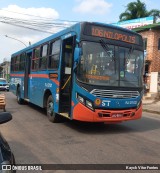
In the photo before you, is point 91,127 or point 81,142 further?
point 91,127

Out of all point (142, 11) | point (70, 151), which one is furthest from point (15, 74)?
point (142, 11)

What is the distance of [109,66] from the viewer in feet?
27.6

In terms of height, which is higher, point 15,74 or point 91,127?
point 15,74

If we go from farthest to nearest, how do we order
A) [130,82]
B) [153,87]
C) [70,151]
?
[153,87] < [130,82] < [70,151]

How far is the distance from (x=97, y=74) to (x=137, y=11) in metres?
33.0

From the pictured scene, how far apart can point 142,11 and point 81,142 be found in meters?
34.4

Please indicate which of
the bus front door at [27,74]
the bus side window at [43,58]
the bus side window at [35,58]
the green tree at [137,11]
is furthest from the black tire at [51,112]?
the green tree at [137,11]

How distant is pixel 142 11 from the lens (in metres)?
38.9

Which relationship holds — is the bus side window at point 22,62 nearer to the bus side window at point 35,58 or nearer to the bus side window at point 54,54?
the bus side window at point 35,58

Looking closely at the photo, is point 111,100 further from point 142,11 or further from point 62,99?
point 142,11

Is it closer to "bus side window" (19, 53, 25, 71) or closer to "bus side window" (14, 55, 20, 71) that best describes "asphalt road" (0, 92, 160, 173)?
"bus side window" (19, 53, 25, 71)

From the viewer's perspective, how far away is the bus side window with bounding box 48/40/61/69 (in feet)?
32.3

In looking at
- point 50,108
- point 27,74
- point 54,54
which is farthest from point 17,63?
point 50,108

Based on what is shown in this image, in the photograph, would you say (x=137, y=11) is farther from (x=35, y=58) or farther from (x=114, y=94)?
(x=114, y=94)
